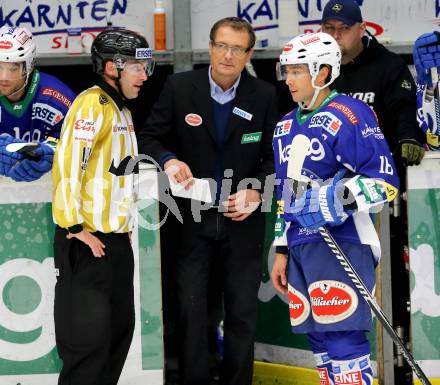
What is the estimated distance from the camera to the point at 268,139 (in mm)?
5375

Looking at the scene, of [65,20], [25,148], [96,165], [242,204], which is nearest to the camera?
[96,165]

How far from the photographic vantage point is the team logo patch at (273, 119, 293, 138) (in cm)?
473

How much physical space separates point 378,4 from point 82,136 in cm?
293

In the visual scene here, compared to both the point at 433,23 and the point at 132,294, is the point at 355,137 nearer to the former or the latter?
the point at 132,294

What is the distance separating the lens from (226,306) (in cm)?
532

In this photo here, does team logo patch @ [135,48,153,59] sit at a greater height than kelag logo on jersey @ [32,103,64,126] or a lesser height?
greater

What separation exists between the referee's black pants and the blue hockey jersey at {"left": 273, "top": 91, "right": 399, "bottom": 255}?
0.85 m

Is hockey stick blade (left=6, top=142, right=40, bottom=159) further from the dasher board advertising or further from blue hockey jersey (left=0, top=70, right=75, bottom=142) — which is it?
the dasher board advertising

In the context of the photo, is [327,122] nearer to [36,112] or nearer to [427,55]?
[427,55]

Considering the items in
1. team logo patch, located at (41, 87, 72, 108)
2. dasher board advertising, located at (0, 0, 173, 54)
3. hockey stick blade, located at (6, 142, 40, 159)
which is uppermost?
dasher board advertising, located at (0, 0, 173, 54)

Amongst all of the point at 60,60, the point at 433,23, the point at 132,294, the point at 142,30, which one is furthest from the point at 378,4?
the point at 132,294

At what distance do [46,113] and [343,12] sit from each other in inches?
65.8

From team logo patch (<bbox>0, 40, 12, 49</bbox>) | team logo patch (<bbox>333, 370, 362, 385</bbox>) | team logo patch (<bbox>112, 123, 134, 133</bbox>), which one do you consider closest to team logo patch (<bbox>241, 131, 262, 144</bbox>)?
team logo patch (<bbox>112, 123, 134, 133</bbox>)

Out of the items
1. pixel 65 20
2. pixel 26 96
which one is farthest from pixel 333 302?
pixel 65 20
